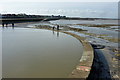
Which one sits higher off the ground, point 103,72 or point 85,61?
point 85,61

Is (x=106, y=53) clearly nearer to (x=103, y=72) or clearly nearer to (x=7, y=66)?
(x=103, y=72)

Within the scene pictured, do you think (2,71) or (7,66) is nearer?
(2,71)

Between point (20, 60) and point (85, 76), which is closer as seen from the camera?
point (85, 76)

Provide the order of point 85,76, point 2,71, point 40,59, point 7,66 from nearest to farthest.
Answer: point 85,76 < point 2,71 < point 7,66 < point 40,59

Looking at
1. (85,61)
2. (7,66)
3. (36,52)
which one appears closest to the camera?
(7,66)

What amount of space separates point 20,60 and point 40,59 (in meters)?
0.78

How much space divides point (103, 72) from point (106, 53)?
265cm

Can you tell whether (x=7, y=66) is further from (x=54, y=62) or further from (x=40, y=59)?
(x=54, y=62)

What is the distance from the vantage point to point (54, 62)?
546 centimetres

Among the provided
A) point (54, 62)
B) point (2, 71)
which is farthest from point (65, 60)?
point (2, 71)

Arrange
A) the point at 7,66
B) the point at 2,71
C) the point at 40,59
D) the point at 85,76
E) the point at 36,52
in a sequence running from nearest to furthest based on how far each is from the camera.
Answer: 1. the point at 85,76
2. the point at 2,71
3. the point at 7,66
4. the point at 40,59
5. the point at 36,52

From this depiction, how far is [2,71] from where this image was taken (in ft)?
14.9

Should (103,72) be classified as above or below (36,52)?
below

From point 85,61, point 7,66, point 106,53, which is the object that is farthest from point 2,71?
point 106,53
